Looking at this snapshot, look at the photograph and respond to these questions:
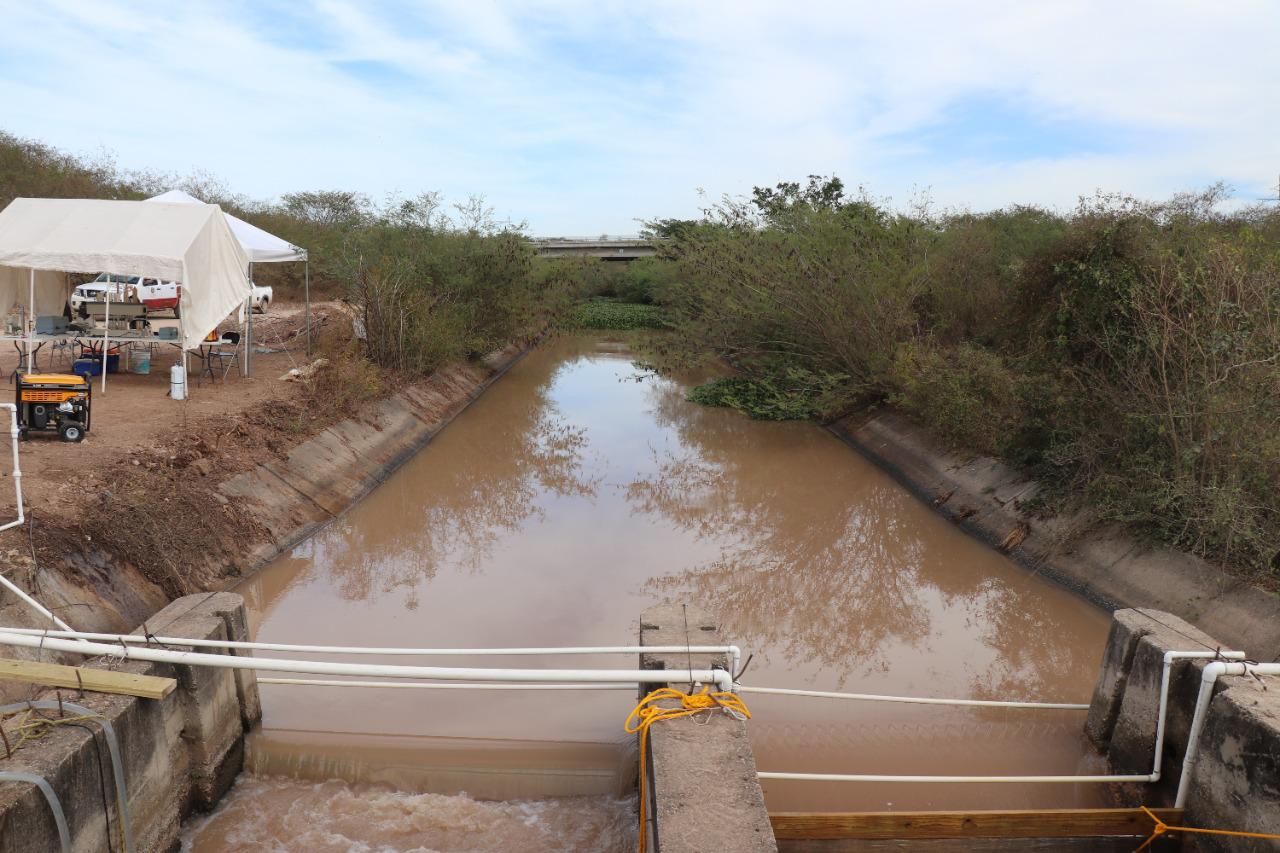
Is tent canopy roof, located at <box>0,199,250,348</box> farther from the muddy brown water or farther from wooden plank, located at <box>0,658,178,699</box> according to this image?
wooden plank, located at <box>0,658,178,699</box>

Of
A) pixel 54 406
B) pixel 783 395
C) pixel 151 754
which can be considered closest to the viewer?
pixel 151 754

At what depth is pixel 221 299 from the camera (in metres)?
13.2

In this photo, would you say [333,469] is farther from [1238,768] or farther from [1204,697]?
[1238,768]

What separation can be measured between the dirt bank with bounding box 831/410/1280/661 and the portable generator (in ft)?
34.0

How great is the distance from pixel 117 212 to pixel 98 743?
10329 millimetres

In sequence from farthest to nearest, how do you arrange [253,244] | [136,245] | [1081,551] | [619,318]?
1. [619,318]
2. [253,244]
3. [136,245]
4. [1081,551]

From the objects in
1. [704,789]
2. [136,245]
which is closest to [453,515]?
[136,245]

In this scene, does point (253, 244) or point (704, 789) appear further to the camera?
point (253, 244)

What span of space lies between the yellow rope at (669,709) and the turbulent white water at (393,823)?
0.98 meters

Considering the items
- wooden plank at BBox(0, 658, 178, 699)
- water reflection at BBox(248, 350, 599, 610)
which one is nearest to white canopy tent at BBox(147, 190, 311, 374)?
water reflection at BBox(248, 350, 599, 610)

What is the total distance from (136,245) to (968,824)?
1187cm

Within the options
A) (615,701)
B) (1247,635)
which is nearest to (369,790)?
(615,701)

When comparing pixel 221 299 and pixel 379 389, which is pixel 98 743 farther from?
pixel 379 389

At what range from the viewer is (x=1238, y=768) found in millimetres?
4734
